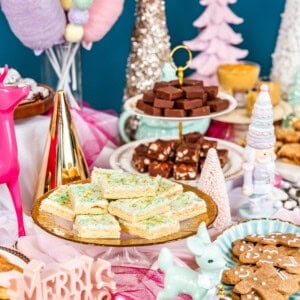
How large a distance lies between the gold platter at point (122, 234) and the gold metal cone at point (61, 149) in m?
0.20

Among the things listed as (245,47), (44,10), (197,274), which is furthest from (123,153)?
(245,47)

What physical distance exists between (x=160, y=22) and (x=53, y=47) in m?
0.30

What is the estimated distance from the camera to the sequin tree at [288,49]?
183 cm

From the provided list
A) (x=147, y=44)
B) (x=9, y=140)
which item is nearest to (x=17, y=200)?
(x=9, y=140)

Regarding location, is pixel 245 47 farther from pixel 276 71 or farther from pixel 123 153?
pixel 123 153

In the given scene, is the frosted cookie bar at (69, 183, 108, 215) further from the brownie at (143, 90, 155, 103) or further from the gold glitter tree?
the gold glitter tree

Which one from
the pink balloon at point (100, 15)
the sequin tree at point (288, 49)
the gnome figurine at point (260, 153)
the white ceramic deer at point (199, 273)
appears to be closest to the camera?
the white ceramic deer at point (199, 273)

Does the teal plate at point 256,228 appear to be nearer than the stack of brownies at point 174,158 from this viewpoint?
Yes

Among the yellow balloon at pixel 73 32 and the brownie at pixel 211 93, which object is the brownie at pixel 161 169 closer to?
the brownie at pixel 211 93

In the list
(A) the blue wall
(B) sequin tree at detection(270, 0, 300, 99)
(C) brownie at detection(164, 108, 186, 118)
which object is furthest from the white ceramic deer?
(A) the blue wall

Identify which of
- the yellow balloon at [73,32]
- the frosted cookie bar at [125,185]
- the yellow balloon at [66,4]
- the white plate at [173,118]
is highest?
the yellow balloon at [66,4]

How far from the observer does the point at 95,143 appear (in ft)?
5.39

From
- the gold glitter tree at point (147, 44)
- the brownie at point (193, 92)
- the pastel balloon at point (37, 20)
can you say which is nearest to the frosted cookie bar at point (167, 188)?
the brownie at point (193, 92)

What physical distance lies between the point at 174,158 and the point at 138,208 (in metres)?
0.34
